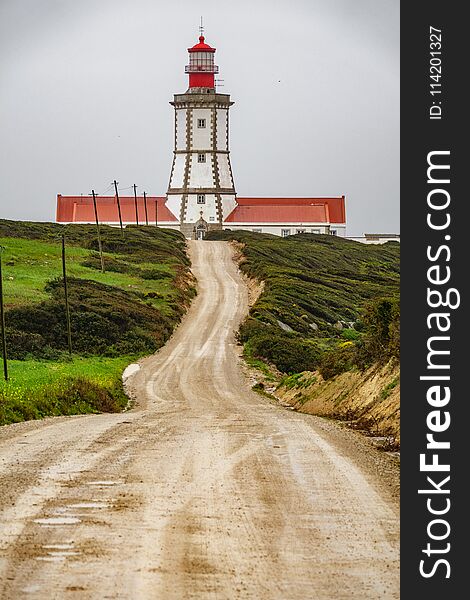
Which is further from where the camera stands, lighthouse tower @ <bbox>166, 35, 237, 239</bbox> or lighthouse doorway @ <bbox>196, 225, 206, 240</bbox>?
lighthouse doorway @ <bbox>196, 225, 206, 240</bbox>

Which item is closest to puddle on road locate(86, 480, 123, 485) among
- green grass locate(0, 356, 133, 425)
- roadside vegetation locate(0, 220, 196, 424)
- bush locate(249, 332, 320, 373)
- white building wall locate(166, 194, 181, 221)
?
green grass locate(0, 356, 133, 425)

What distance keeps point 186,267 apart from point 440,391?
224 feet

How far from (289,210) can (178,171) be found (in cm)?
1284

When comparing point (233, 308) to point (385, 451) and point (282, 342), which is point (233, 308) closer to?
point (282, 342)

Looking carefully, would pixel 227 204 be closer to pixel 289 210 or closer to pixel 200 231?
pixel 200 231

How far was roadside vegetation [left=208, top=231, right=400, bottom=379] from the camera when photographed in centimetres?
3201

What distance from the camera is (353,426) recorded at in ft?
81.8

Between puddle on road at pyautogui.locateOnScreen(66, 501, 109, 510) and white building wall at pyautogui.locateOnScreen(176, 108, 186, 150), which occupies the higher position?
white building wall at pyautogui.locateOnScreen(176, 108, 186, 150)

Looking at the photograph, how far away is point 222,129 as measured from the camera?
11238cm

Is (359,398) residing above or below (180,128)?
below

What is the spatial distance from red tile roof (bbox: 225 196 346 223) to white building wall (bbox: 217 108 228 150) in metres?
6.62

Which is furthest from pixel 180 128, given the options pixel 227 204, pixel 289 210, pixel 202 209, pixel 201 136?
pixel 289 210

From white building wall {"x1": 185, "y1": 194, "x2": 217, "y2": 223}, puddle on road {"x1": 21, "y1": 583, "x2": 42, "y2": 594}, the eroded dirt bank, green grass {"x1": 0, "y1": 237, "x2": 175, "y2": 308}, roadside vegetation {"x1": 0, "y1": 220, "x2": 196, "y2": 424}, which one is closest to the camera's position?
puddle on road {"x1": 21, "y1": 583, "x2": 42, "y2": 594}

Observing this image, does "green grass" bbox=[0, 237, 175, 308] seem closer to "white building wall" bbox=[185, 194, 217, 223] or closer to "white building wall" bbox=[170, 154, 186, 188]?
"white building wall" bbox=[170, 154, 186, 188]
